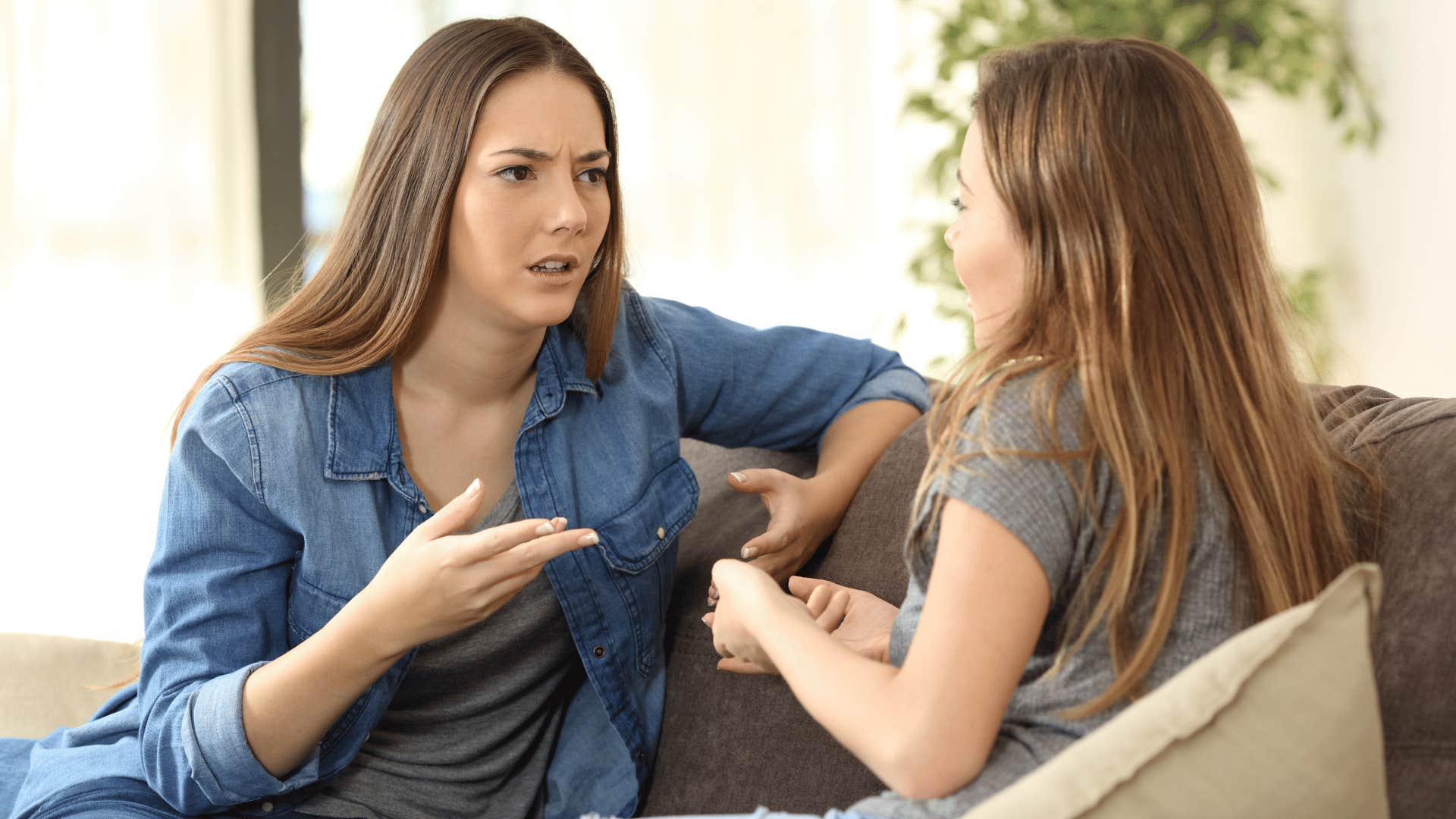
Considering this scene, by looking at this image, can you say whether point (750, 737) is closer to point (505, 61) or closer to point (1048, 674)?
point (1048, 674)

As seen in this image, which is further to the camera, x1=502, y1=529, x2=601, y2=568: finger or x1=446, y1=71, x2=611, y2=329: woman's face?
x1=446, y1=71, x2=611, y2=329: woman's face

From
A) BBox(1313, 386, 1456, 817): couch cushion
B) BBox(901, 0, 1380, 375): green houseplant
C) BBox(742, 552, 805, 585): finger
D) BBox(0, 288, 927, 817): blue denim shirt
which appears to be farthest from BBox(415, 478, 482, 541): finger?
BBox(901, 0, 1380, 375): green houseplant

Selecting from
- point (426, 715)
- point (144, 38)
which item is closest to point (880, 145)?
point (144, 38)

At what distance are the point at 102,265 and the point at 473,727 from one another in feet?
7.34

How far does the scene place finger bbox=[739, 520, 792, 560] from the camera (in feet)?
4.88

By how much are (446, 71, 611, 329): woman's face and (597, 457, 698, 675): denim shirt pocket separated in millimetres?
257

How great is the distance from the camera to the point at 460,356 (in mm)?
1478

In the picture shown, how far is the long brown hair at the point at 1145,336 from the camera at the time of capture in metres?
0.94

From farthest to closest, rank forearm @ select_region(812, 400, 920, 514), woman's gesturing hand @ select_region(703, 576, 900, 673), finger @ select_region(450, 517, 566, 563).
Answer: forearm @ select_region(812, 400, 920, 514)
woman's gesturing hand @ select_region(703, 576, 900, 673)
finger @ select_region(450, 517, 566, 563)

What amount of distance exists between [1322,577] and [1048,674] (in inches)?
10.4

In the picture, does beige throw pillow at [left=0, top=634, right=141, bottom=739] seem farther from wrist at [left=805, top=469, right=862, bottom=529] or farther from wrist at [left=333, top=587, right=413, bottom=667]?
wrist at [left=805, top=469, right=862, bottom=529]

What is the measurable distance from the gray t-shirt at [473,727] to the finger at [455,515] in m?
0.26

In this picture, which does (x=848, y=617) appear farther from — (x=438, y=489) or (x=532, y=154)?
(x=532, y=154)

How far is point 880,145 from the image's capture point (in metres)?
3.57
